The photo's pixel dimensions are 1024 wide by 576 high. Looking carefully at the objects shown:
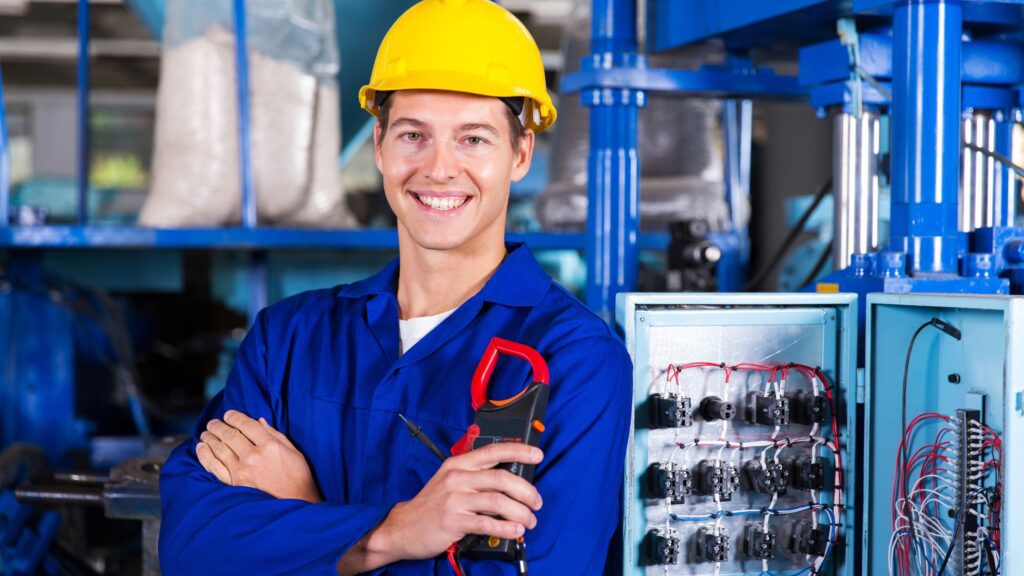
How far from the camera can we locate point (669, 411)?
5.96ft

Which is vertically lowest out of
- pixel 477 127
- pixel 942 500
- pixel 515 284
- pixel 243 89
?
pixel 942 500

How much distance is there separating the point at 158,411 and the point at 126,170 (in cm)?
755

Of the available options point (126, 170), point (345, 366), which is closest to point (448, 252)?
point (345, 366)

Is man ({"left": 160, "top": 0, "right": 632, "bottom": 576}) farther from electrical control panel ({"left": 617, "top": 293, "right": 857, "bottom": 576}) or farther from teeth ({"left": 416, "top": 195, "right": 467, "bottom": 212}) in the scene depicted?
electrical control panel ({"left": 617, "top": 293, "right": 857, "bottom": 576})

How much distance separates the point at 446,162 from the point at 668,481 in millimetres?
778

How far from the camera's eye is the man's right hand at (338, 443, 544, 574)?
3.82 ft

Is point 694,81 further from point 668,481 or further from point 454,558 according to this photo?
point 454,558

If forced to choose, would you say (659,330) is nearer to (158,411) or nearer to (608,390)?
(608,390)

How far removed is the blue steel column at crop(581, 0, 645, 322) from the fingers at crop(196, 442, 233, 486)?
3.98 ft

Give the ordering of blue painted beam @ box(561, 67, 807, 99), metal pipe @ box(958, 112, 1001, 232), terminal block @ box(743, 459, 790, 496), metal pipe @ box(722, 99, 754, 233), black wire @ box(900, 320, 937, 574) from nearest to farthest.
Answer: black wire @ box(900, 320, 937, 574)
terminal block @ box(743, 459, 790, 496)
blue painted beam @ box(561, 67, 807, 99)
metal pipe @ box(958, 112, 1001, 232)
metal pipe @ box(722, 99, 754, 233)

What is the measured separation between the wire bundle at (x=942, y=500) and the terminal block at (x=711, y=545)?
0.29 m

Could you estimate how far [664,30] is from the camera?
262 centimetres

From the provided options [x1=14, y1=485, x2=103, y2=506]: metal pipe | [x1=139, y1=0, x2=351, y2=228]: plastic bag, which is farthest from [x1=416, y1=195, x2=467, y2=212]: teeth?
[x1=139, y1=0, x2=351, y2=228]: plastic bag

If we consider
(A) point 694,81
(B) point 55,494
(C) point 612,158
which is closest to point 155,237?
(B) point 55,494
